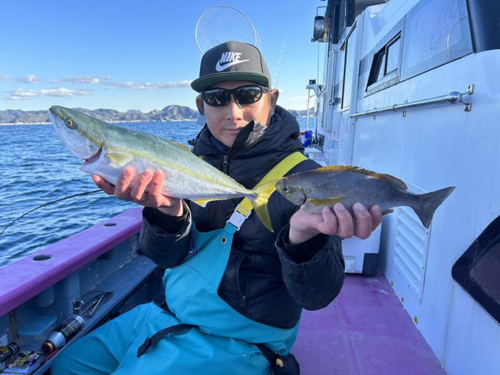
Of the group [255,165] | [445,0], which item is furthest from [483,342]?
[445,0]

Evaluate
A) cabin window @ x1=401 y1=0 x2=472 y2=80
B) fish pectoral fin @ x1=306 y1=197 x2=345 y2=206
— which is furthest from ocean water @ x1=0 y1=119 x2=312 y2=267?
fish pectoral fin @ x1=306 y1=197 x2=345 y2=206

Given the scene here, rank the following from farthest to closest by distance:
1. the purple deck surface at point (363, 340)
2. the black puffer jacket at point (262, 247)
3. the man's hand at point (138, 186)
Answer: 1. the purple deck surface at point (363, 340)
2. the man's hand at point (138, 186)
3. the black puffer jacket at point (262, 247)

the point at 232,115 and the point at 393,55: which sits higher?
the point at 393,55

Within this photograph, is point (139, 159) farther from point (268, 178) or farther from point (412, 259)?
point (412, 259)

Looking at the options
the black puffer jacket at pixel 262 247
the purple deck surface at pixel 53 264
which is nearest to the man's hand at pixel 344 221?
the black puffer jacket at pixel 262 247

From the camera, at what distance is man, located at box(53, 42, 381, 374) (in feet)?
6.45

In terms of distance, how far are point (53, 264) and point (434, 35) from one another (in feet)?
13.2

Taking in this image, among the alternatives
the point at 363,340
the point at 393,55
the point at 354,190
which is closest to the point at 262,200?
the point at 354,190

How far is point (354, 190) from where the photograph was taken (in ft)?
5.43

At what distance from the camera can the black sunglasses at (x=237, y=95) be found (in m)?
2.44

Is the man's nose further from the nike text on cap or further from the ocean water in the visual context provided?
the ocean water

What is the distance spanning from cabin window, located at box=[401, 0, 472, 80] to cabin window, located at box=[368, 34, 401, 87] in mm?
376

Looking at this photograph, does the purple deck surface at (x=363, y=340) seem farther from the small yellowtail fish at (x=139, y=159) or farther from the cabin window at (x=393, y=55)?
the cabin window at (x=393, y=55)

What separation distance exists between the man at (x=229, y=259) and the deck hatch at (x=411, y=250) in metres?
1.47
